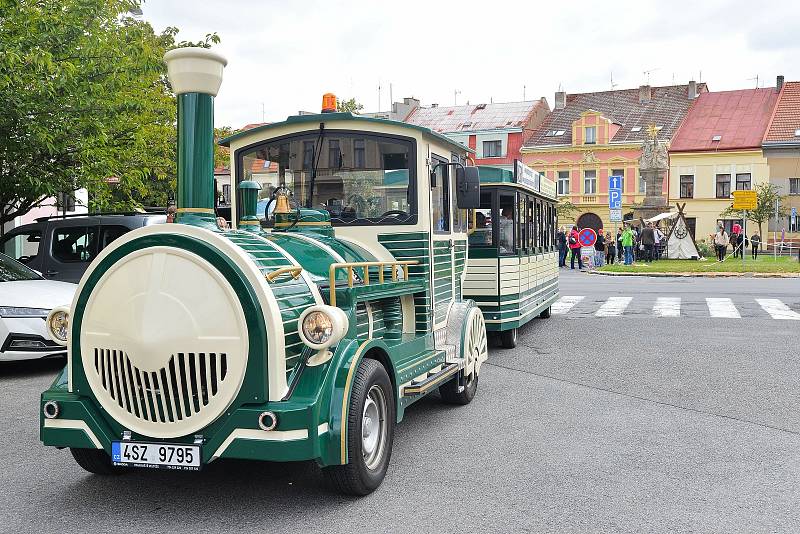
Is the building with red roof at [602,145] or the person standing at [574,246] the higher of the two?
the building with red roof at [602,145]

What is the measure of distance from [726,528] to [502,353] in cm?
670

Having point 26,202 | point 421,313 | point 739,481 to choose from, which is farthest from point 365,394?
point 26,202

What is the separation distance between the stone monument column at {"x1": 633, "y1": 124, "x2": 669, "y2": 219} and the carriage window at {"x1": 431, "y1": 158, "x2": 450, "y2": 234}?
121ft

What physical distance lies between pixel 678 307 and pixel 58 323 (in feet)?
45.9

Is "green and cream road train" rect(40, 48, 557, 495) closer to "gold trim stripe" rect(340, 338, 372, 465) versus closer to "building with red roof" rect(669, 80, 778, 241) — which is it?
"gold trim stripe" rect(340, 338, 372, 465)

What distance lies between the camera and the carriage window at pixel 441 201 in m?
6.94

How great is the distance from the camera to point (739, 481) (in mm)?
5320

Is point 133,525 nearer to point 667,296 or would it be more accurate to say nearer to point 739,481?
point 739,481

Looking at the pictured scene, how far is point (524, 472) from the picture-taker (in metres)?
5.47

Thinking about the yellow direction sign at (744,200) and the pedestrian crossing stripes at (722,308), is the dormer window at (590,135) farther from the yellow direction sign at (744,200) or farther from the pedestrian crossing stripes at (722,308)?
the pedestrian crossing stripes at (722,308)

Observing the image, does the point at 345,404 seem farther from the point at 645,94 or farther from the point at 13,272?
the point at 645,94

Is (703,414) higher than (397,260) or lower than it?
lower

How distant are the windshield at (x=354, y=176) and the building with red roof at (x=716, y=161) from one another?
48.1 meters

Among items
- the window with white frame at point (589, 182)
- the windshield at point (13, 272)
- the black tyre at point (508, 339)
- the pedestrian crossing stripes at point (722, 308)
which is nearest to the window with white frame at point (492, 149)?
the window with white frame at point (589, 182)
